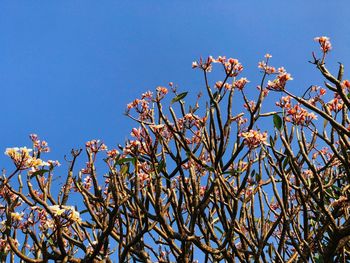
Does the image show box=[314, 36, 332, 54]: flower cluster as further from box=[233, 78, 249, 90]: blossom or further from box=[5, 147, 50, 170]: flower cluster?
box=[5, 147, 50, 170]: flower cluster

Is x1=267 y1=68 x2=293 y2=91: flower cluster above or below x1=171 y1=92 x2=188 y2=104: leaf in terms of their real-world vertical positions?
below

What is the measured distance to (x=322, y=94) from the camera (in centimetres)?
441

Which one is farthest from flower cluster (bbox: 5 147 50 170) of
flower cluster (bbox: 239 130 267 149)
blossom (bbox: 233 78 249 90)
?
blossom (bbox: 233 78 249 90)

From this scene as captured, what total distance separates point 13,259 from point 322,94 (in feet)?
13.9

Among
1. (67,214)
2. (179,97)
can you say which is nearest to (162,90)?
(179,97)

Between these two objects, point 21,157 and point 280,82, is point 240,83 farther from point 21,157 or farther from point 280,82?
point 21,157

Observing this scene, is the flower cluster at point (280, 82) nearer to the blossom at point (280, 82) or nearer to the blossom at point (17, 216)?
the blossom at point (280, 82)

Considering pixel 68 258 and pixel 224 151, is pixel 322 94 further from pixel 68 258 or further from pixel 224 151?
pixel 68 258

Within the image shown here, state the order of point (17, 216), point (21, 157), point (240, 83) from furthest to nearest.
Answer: point (240, 83), point (17, 216), point (21, 157)

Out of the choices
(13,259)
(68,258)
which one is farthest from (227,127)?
(13,259)

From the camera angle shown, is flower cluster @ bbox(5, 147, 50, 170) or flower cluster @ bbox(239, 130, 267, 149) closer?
flower cluster @ bbox(5, 147, 50, 170)

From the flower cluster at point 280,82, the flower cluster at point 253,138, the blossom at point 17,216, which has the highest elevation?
the flower cluster at point 280,82

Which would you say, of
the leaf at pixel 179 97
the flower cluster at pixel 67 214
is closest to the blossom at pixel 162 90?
the leaf at pixel 179 97

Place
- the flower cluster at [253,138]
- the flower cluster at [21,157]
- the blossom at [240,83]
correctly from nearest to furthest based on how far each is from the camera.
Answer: the flower cluster at [21,157], the flower cluster at [253,138], the blossom at [240,83]
